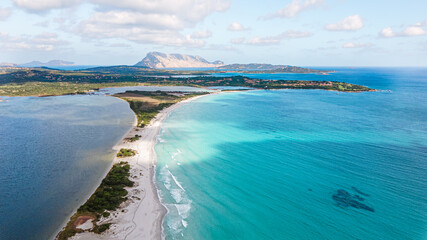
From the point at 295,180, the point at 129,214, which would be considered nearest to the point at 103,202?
the point at 129,214

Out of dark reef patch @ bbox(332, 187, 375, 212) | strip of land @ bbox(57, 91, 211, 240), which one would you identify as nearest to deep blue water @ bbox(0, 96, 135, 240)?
strip of land @ bbox(57, 91, 211, 240)

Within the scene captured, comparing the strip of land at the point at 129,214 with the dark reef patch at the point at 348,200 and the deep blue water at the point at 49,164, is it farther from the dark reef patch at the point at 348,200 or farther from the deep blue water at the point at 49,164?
the dark reef patch at the point at 348,200

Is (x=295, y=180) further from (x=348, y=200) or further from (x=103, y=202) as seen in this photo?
(x=103, y=202)

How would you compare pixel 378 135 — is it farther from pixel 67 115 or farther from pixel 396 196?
pixel 67 115

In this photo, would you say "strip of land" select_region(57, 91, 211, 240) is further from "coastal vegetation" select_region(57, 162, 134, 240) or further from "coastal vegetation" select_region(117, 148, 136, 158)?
"coastal vegetation" select_region(117, 148, 136, 158)

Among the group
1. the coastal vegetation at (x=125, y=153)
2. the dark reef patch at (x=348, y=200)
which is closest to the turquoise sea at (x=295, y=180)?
the dark reef patch at (x=348, y=200)
